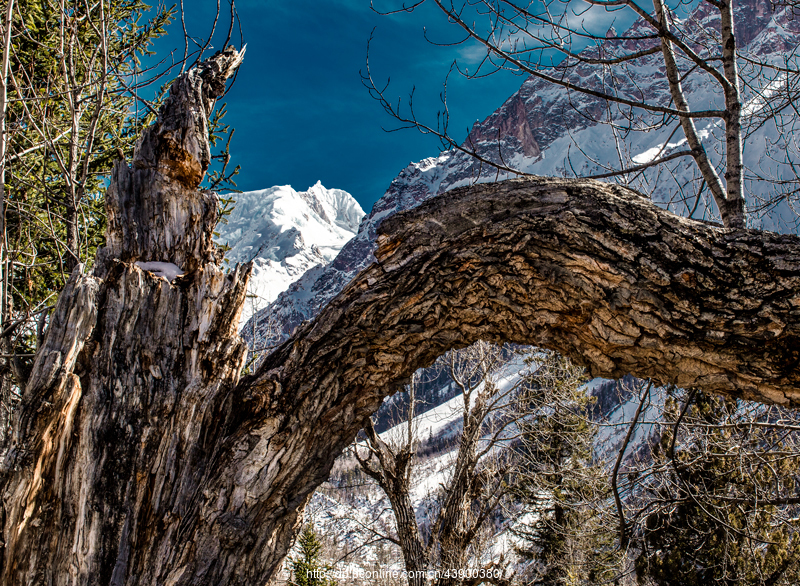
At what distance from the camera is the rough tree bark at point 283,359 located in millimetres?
1565

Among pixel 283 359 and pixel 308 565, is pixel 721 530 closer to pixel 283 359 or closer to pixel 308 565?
pixel 283 359

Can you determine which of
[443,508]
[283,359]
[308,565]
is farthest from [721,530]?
[308,565]

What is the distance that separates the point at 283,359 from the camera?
1.97 meters

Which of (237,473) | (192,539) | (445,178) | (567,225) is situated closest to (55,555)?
(192,539)

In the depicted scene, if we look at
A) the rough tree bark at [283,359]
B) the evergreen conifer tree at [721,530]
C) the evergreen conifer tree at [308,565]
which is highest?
the rough tree bark at [283,359]

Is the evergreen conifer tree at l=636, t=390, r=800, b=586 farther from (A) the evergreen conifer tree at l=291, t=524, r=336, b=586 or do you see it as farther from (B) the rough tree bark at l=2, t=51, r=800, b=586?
(A) the evergreen conifer tree at l=291, t=524, r=336, b=586

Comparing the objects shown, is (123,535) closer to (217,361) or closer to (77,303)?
(217,361)

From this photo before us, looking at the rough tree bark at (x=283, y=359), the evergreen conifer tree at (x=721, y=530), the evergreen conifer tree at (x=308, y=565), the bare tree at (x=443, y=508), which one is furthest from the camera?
the evergreen conifer tree at (x=308, y=565)

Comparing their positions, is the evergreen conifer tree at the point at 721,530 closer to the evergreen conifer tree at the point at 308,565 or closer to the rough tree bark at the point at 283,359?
the rough tree bark at the point at 283,359

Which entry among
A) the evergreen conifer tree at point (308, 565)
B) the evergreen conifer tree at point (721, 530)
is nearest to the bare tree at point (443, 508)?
the evergreen conifer tree at point (721, 530)

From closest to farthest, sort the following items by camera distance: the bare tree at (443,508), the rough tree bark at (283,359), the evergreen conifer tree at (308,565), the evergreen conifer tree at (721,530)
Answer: the rough tree bark at (283,359) < the evergreen conifer tree at (721,530) < the bare tree at (443,508) < the evergreen conifer tree at (308,565)

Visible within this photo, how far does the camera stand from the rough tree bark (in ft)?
5.14

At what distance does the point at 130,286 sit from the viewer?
1.99 meters

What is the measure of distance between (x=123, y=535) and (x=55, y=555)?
0.22m
